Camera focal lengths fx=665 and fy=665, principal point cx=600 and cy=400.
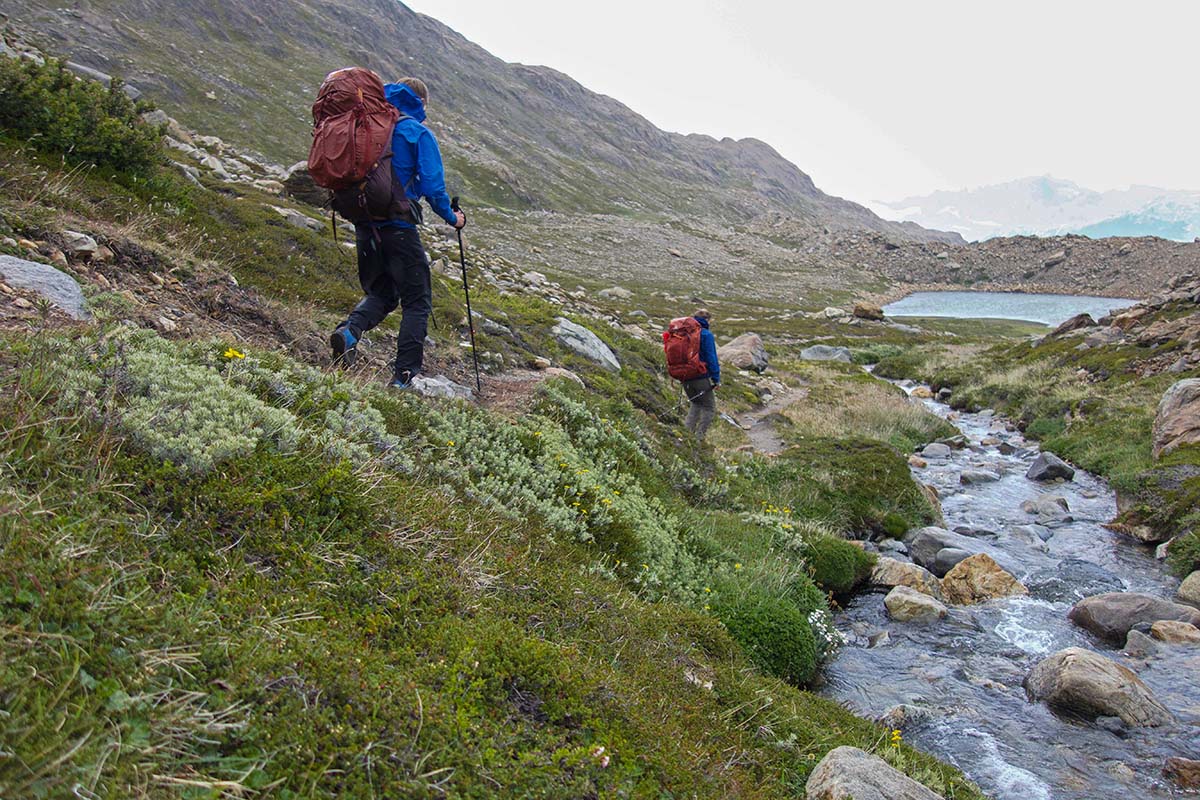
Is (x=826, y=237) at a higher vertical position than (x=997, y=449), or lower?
higher

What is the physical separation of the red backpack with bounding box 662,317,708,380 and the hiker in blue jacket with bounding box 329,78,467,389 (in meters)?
6.77

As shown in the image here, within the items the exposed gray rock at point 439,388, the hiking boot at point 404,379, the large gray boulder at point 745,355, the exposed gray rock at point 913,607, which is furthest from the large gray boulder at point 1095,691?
the large gray boulder at point 745,355

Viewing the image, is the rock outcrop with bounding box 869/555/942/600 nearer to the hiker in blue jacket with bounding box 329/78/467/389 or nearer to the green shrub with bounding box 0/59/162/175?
the hiker in blue jacket with bounding box 329/78/467/389

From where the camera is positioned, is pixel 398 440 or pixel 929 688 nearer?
pixel 398 440

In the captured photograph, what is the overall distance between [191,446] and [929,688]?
7315 mm

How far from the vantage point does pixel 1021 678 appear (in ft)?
24.0

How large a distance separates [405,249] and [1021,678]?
8.14 metres

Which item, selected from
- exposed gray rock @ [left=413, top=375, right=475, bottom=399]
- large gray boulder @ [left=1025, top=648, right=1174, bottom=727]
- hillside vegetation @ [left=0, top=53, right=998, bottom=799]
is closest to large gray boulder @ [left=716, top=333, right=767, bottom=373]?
exposed gray rock @ [left=413, top=375, right=475, bottom=399]

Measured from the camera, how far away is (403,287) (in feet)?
23.4

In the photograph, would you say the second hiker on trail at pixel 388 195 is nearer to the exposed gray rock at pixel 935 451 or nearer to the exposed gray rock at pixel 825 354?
the exposed gray rock at pixel 935 451

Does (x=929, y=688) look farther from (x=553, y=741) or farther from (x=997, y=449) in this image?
(x=997, y=449)

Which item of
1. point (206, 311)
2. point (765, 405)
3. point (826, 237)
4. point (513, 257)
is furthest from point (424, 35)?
point (206, 311)

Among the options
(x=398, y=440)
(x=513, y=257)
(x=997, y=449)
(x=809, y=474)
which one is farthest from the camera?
(x=513, y=257)

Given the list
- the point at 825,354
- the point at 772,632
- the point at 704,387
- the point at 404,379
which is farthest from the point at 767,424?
the point at 825,354
